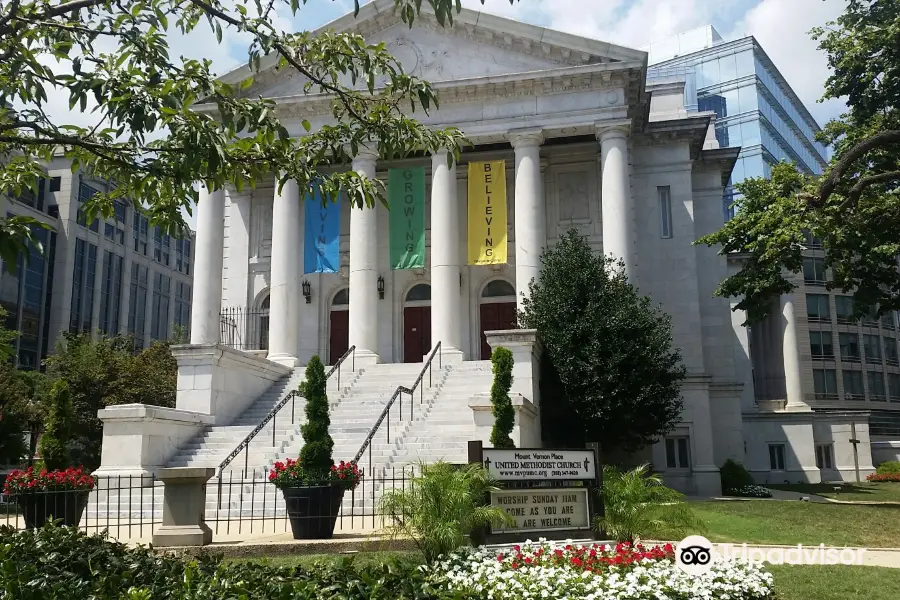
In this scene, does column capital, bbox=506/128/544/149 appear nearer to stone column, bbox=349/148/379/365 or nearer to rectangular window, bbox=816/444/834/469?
stone column, bbox=349/148/379/365

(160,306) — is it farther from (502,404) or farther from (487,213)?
(502,404)

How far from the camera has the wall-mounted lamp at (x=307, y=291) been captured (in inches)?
1334

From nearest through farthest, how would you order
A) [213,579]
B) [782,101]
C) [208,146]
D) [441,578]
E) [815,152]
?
[213,579], [441,578], [208,146], [782,101], [815,152]

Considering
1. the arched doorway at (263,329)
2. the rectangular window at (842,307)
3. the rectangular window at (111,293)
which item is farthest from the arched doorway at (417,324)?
the rectangular window at (111,293)

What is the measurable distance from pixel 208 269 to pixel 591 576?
27.2 meters

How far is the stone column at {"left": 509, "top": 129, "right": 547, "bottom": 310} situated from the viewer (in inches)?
1168

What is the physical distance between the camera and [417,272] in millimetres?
33969

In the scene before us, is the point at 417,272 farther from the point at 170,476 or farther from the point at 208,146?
the point at 208,146

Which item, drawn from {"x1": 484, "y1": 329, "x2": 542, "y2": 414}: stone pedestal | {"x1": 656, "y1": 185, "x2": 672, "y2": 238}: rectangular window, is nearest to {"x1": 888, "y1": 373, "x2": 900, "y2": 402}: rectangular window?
{"x1": 656, "y1": 185, "x2": 672, "y2": 238}: rectangular window

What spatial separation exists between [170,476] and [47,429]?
4.12 metres

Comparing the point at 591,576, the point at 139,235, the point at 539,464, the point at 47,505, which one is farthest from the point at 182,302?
the point at 591,576

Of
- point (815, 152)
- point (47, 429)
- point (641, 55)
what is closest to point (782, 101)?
point (815, 152)

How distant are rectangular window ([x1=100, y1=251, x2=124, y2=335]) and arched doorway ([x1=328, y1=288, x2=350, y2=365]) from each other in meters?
56.4

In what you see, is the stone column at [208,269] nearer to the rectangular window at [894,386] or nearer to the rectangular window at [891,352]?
the rectangular window at [891,352]
